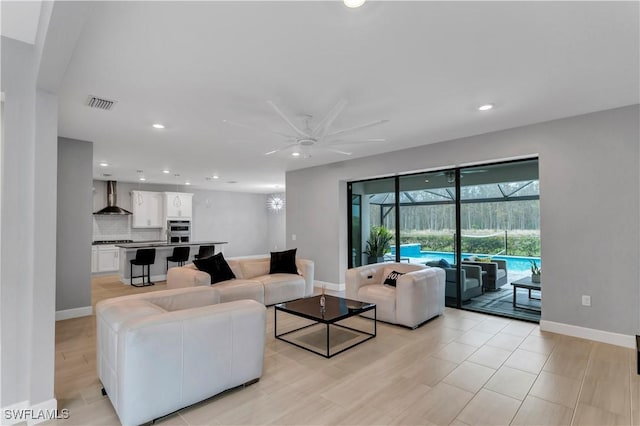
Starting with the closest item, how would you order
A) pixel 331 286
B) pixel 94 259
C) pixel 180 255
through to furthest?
pixel 331 286 < pixel 180 255 < pixel 94 259

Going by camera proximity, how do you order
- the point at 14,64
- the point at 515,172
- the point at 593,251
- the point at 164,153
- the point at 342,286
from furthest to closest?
the point at 342,286 < the point at 164,153 < the point at 515,172 < the point at 593,251 < the point at 14,64

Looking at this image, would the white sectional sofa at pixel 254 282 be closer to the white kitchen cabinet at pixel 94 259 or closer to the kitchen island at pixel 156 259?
the kitchen island at pixel 156 259

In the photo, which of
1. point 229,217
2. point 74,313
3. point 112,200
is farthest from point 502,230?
point 112,200

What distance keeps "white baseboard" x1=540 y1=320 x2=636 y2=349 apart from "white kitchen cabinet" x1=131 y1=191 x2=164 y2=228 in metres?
10.1

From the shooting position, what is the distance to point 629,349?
363 centimetres

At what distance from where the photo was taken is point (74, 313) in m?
4.96

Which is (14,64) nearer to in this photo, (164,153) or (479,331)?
(164,153)

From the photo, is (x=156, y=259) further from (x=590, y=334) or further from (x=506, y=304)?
(x=590, y=334)

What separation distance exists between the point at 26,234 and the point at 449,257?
541cm

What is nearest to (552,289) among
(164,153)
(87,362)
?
Answer: (87,362)

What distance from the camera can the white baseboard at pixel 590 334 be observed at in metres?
3.71

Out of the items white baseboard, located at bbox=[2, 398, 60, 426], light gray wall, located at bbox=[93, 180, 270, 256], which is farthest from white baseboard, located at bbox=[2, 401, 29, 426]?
light gray wall, located at bbox=[93, 180, 270, 256]

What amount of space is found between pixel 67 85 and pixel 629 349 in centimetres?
637

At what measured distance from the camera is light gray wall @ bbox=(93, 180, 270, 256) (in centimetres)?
1138
